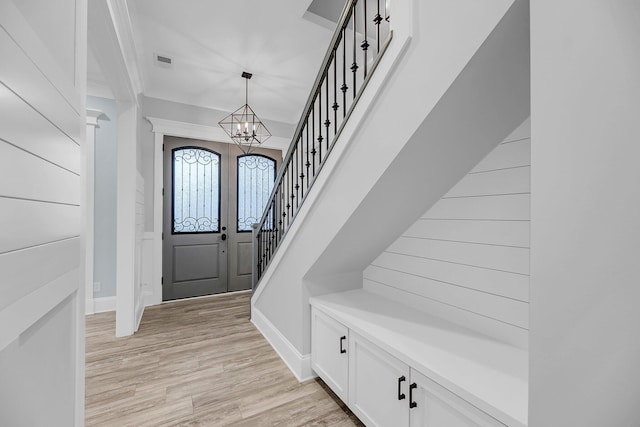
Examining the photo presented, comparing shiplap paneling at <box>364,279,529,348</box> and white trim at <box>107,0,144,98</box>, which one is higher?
white trim at <box>107,0,144,98</box>

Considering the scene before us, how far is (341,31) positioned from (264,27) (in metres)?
1.39

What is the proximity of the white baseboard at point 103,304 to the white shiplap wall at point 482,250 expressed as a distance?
3.68m

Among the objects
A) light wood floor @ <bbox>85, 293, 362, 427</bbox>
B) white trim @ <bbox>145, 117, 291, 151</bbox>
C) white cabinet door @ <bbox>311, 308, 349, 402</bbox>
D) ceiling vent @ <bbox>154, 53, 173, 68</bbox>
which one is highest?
ceiling vent @ <bbox>154, 53, 173, 68</bbox>

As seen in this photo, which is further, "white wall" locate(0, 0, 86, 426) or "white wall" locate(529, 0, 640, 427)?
"white wall" locate(0, 0, 86, 426)

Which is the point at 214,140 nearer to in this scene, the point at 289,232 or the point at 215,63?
the point at 215,63

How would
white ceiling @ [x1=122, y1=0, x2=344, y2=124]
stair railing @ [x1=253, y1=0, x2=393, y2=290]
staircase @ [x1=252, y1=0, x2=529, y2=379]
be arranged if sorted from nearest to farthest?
staircase @ [x1=252, y1=0, x2=529, y2=379] < stair railing @ [x1=253, y1=0, x2=393, y2=290] < white ceiling @ [x1=122, y1=0, x2=344, y2=124]

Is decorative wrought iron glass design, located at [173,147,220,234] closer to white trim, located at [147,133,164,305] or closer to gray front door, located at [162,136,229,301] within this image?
gray front door, located at [162,136,229,301]

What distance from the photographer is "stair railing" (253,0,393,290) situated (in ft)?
4.94

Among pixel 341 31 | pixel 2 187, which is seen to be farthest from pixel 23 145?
pixel 341 31

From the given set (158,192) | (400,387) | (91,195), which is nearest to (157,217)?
(158,192)

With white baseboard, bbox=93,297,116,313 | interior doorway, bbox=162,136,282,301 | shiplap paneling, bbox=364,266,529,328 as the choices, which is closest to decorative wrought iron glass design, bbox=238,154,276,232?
interior doorway, bbox=162,136,282,301

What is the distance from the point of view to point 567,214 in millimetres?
651

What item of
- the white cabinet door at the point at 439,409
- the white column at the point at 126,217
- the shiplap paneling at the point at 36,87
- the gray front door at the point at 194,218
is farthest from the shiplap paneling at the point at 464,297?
the gray front door at the point at 194,218

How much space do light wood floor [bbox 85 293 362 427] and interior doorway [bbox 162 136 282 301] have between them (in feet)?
3.41
